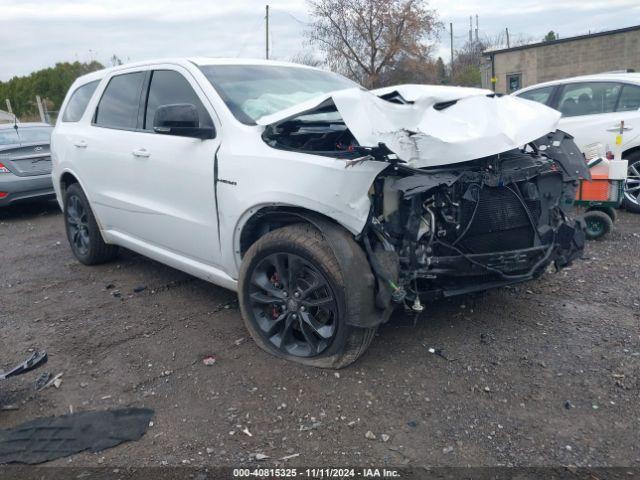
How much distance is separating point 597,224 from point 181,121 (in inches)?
178

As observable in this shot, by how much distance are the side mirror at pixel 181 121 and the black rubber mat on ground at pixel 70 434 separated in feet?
5.89

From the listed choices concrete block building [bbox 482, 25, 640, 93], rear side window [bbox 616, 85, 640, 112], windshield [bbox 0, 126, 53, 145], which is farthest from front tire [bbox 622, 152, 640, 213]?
concrete block building [bbox 482, 25, 640, 93]

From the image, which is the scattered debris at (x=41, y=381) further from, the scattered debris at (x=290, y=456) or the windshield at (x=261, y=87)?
the windshield at (x=261, y=87)

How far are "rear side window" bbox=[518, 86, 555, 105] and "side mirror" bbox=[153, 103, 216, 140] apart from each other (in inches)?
228

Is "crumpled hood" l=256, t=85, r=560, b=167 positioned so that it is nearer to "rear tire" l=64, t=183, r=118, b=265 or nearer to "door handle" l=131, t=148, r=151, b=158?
"door handle" l=131, t=148, r=151, b=158

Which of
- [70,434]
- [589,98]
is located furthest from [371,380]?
[589,98]

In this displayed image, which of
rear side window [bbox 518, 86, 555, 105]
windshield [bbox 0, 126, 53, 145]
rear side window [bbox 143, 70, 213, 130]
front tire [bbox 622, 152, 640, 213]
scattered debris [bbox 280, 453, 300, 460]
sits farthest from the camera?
windshield [bbox 0, 126, 53, 145]

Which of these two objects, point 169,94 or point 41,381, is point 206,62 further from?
point 41,381

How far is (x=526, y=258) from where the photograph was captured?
3350 mm

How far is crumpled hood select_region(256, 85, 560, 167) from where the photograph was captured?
117 inches

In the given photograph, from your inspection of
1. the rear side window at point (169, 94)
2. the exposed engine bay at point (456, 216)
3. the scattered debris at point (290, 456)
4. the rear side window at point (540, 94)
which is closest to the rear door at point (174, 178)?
the rear side window at point (169, 94)

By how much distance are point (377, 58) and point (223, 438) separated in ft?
94.6

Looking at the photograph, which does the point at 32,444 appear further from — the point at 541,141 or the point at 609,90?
the point at 609,90

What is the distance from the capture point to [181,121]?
356 cm
